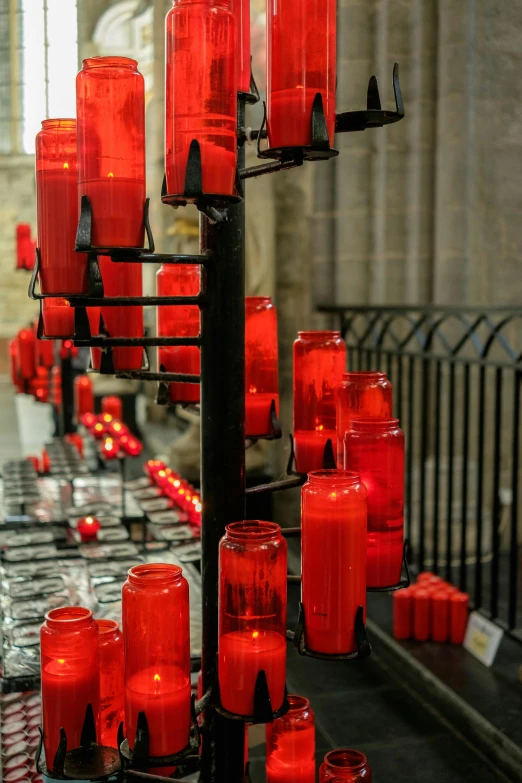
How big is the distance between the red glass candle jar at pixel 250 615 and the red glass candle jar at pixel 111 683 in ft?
1.20

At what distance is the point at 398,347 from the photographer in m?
4.35

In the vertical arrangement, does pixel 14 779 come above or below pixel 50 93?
below

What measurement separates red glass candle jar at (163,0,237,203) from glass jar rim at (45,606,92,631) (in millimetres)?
762

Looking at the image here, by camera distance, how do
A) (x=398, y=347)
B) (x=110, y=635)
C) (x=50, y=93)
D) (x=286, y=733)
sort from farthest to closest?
(x=50, y=93) < (x=398, y=347) < (x=286, y=733) < (x=110, y=635)

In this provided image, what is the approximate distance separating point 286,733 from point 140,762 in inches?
22.5

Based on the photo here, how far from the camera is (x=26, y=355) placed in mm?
5926

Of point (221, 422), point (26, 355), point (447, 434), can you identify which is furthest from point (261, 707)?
point (26, 355)

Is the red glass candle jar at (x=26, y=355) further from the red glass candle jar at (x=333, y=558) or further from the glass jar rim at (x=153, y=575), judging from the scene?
the red glass candle jar at (x=333, y=558)

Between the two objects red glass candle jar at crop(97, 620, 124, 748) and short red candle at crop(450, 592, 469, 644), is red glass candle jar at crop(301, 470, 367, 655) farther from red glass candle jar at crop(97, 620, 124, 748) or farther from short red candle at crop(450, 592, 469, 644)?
short red candle at crop(450, 592, 469, 644)

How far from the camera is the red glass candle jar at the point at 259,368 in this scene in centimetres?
196

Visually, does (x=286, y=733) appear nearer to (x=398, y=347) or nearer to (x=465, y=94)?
(x=398, y=347)

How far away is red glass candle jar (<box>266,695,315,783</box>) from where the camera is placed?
1940 millimetres

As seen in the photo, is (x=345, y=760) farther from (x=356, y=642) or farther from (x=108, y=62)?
(x=108, y=62)

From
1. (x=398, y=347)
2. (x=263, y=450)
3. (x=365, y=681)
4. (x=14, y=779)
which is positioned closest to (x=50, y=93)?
(x=263, y=450)
